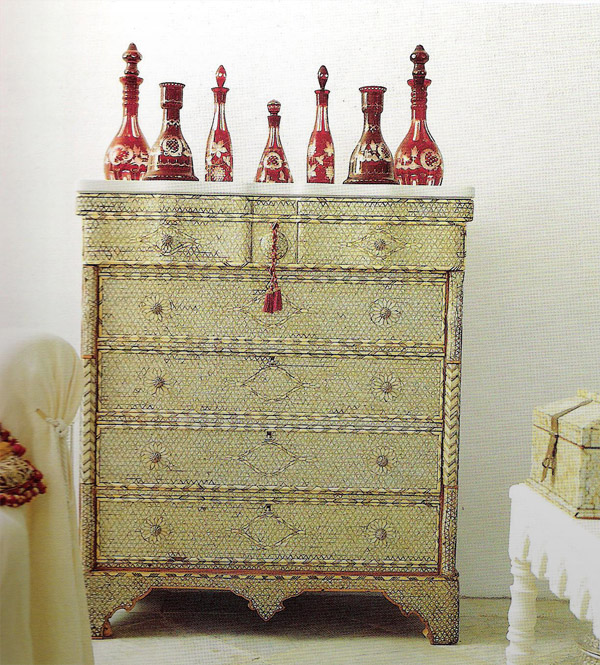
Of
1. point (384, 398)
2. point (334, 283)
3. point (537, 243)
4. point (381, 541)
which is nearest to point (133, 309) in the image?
point (334, 283)

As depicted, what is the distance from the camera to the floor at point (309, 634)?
2344mm

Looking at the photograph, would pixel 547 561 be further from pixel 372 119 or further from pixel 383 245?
pixel 372 119

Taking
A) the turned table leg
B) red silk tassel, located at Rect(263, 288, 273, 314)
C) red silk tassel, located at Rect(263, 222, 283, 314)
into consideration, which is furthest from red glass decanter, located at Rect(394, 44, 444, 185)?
the turned table leg

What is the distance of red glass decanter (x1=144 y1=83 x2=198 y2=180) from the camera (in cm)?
244

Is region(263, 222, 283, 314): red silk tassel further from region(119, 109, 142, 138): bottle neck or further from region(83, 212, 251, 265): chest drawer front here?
region(119, 109, 142, 138): bottle neck

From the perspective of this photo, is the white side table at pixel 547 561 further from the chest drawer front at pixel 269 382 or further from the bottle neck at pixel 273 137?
the bottle neck at pixel 273 137

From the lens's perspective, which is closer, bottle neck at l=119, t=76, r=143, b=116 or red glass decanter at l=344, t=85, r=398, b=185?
red glass decanter at l=344, t=85, r=398, b=185

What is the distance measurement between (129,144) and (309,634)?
1767 mm

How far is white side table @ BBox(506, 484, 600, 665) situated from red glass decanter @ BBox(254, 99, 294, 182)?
1254mm

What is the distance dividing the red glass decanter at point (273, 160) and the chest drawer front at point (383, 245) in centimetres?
24

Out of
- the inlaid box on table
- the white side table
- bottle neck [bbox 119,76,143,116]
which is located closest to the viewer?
the white side table

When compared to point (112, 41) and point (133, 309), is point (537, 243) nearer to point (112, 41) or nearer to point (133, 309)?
point (133, 309)

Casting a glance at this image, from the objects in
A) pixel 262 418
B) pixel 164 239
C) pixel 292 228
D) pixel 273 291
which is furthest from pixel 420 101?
pixel 262 418

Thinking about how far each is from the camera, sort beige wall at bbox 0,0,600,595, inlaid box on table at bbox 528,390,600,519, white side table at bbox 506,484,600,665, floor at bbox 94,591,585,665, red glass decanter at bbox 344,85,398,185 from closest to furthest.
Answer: white side table at bbox 506,484,600,665
inlaid box on table at bbox 528,390,600,519
floor at bbox 94,591,585,665
red glass decanter at bbox 344,85,398,185
beige wall at bbox 0,0,600,595
